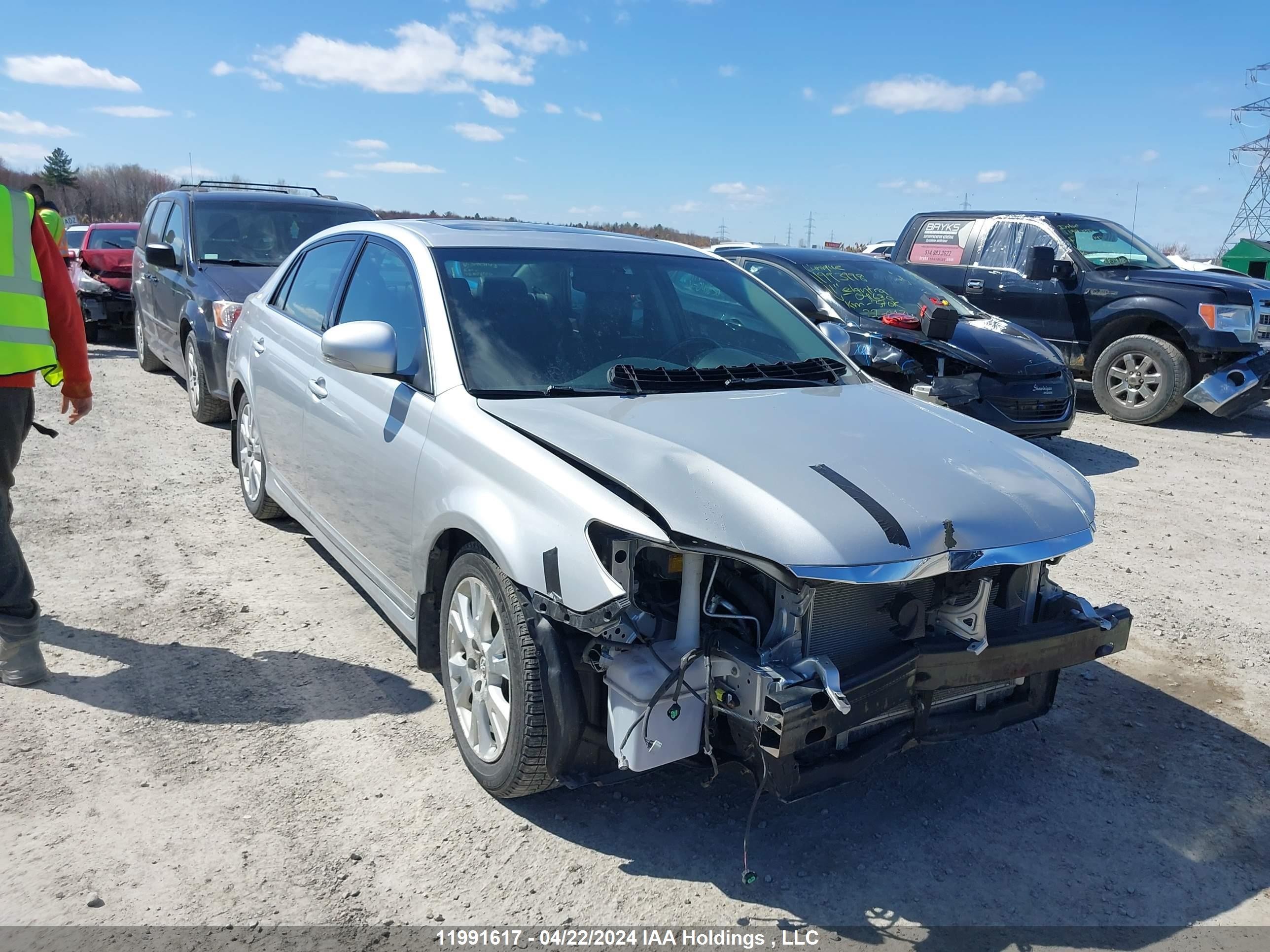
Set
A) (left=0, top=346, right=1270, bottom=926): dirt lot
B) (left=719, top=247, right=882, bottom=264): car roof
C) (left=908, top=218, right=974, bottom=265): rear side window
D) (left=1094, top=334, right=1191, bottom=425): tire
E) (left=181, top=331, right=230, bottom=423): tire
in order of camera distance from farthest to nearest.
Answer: (left=908, top=218, right=974, bottom=265): rear side window, (left=1094, top=334, right=1191, bottom=425): tire, (left=719, top=247, right=882, bottom=264): car roof, (left=181, top=331, right=230, bottom=423): tire, (left=0, top=346, right=1270, bottom=926): dirt lot

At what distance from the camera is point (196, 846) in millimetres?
2846

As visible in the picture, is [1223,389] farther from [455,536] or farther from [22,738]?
[22,738]

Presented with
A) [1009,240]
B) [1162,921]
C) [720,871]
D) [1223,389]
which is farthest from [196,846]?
[1009,240]

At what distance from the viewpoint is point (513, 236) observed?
160 inches

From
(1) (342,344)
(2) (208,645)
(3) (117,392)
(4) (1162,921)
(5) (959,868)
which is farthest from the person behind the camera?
(3) (117,392)

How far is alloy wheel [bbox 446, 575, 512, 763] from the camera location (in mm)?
2982

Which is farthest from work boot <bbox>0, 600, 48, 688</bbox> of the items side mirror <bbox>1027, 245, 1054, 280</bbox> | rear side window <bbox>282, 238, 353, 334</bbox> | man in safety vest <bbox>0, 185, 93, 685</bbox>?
side mirror <bbox>1027, 245, 1054, 280</bbox>

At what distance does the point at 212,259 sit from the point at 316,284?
13.7 feet

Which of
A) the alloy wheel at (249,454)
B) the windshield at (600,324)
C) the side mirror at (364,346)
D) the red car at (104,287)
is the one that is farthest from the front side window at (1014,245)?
the red car at (104,287)

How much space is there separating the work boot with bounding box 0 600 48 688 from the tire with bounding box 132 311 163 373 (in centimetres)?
753

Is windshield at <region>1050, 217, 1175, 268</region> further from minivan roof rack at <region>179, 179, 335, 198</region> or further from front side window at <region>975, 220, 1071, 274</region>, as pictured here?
minivan roof rack at <region>179, 179, 335, 198</region>

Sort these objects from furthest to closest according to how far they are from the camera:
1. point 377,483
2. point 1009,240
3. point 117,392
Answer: point 1009,240, point 117,392, point 377,483

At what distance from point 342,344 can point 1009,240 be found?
9.14 meters

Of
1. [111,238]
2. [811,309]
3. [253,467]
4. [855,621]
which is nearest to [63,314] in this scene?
[253,467]
